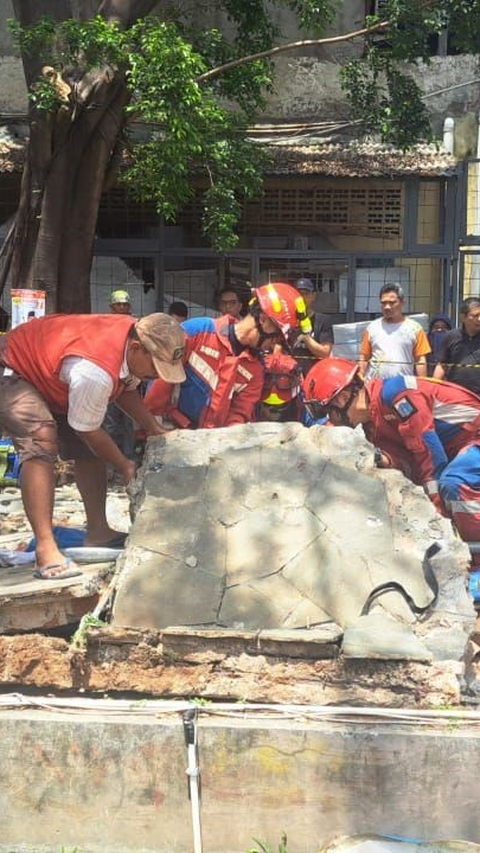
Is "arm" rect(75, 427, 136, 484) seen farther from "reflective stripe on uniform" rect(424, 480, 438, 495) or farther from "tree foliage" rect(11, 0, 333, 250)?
"tree foliage" rect(11, 0, 333, 250)

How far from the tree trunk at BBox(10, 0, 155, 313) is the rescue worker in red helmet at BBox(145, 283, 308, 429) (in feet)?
10.5

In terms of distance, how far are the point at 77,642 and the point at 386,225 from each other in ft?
27.1

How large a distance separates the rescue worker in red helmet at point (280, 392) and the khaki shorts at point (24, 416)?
2215 mm

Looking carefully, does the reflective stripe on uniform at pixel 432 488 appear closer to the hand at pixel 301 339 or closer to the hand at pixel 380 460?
the hand at pixel 380 460

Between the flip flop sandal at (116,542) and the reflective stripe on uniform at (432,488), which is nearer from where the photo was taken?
the flip flop sandal at (116,542)

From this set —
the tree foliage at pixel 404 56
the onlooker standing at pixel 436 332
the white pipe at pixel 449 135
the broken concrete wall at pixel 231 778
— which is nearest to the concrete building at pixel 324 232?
the white pipe at pixel 449 135

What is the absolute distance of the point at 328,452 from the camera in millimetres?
4562

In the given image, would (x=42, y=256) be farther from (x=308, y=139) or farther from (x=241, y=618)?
(x=241, y=618)

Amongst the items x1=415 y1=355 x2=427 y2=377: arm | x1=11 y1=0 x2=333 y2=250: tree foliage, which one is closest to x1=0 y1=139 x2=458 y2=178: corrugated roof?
x1=11 y1=0 x2=333 y2=250: tree foliage

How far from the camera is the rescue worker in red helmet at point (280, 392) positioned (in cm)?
625

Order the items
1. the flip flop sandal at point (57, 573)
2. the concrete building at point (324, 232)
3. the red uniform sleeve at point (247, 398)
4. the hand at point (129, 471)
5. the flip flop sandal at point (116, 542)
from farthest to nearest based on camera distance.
→ 1. the concrete building at point (324, 232)
2. the red uniform sleeve at point (247, 398)
3. the flip flop sandal at point (116, 542)
4. the hand at point (129, 471)
5. the flip flop sandal at point (57, 573)

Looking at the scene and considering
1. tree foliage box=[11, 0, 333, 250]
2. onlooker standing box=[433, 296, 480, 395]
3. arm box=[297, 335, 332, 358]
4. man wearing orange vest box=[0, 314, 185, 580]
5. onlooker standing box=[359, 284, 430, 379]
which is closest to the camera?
man wearing orange vest box=[0, 314, 185, 580]

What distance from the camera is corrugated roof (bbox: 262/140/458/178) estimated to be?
33.2 feet

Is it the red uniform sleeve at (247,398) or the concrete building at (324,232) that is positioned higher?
the concrete building at (324,232)
